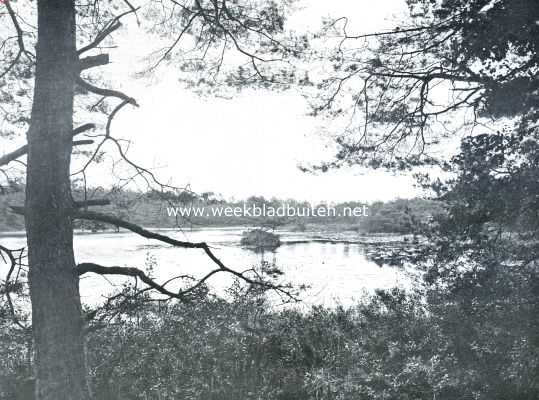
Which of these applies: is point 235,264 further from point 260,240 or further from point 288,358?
point 288,358

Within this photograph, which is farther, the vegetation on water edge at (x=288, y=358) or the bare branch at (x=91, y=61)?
the vegetation on water edge at (x=288, y=358)

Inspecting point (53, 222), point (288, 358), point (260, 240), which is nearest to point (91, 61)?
point (53, 222)

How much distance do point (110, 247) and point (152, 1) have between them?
960cm

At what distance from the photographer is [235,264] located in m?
12.2

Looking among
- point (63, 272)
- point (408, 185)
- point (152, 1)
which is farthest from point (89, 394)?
point (408, 185)

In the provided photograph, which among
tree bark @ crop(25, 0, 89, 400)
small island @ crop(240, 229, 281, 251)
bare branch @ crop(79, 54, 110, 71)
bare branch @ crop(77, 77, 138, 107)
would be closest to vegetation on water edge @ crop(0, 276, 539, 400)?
tree bark @ crop(25, 0, 89, 400)

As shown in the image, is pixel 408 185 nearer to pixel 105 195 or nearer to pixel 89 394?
pixel 105 195

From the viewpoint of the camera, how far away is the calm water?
1080 centimetres

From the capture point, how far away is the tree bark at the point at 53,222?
287cm

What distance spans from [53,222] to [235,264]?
945 centimetres

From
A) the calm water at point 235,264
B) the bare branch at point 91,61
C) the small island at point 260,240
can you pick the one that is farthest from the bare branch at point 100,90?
the small island at point 260,240

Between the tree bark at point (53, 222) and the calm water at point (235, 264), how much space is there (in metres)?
6.20

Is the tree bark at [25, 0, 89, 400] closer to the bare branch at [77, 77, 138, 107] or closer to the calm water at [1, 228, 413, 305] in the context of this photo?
the bare branch at [77, 77, 138, 107]

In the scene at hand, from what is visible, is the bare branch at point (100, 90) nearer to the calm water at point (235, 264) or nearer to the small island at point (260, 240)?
the calm water at point (235, 264)
